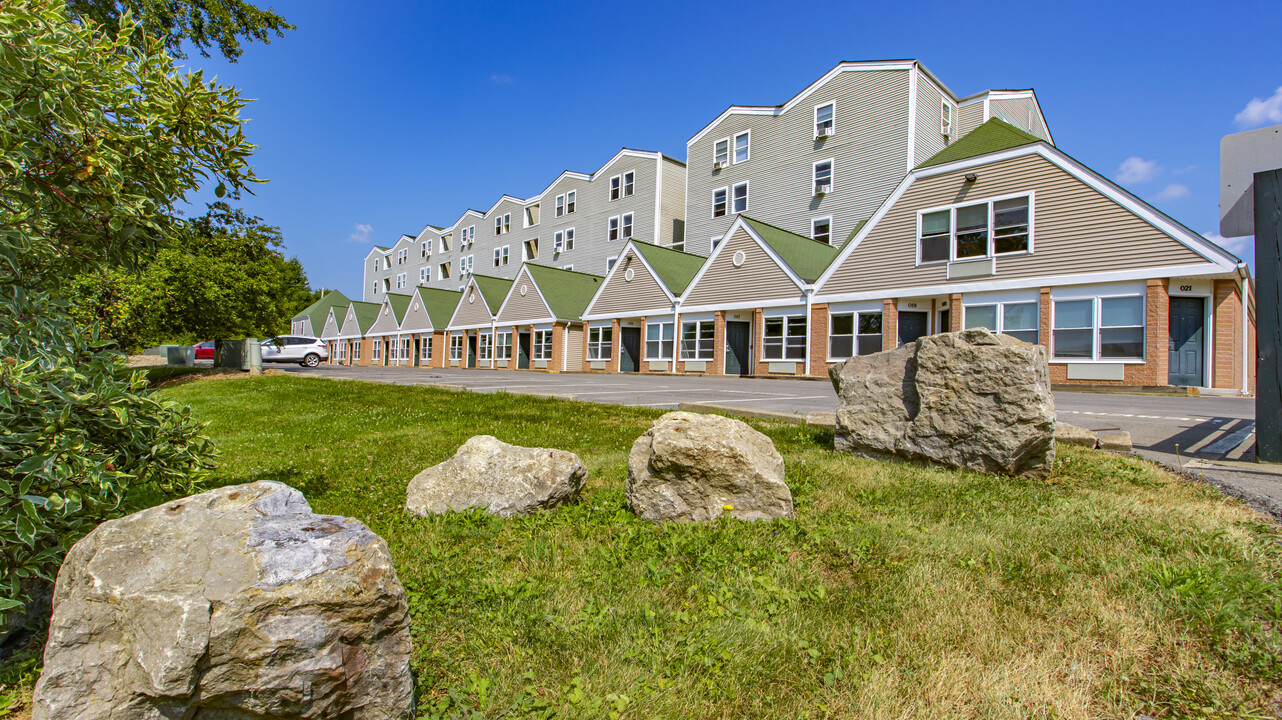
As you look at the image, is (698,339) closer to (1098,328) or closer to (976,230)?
(976,230)

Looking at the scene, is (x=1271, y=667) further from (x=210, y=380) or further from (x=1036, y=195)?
(x=210, y=380)

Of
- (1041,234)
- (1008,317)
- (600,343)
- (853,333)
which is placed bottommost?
(600,343)

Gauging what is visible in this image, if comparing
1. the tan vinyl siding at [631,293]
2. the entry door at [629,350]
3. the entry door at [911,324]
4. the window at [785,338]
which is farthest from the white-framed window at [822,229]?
the entry door at [629,350]

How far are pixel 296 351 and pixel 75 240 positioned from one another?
37218mm

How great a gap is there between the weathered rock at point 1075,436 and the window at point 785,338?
708 inches

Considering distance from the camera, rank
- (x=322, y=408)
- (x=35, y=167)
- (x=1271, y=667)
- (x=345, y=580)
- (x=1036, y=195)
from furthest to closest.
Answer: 1. (x=1036, y=195)
2. (x=322, y=408)
3. (x=35, y=167)
4. (x=1271, y=667)
5. (x=345, y=580)

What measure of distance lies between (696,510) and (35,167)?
4111 mm

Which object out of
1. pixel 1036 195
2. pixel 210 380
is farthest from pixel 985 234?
pixel 210 380

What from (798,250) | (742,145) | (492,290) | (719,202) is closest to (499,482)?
(798,250)

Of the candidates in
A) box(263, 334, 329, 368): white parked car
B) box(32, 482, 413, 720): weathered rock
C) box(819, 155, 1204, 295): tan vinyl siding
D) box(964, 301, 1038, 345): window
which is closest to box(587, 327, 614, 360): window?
box(819, 155, 1204, 295): tan vinyl siding

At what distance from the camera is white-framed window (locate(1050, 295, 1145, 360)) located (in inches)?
692

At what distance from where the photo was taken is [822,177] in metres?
30.6

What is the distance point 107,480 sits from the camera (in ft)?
8.46

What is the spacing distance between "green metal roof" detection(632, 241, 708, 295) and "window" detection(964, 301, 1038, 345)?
1310cm
